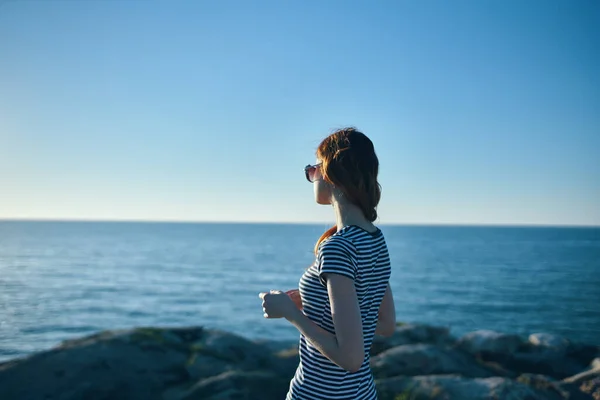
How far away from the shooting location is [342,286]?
2.32 metres

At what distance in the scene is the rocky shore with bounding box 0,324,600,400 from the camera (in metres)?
7.65

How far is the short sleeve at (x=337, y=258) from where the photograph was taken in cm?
234

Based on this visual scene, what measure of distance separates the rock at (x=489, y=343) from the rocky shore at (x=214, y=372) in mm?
417

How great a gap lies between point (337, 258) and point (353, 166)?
46cm

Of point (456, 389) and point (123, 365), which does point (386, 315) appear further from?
point (123, 365)

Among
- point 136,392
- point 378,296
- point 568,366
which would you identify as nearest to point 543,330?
point 568,366

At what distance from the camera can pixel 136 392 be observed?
25.9 ft

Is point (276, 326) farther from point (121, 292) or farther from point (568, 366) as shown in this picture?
point (121, 292)

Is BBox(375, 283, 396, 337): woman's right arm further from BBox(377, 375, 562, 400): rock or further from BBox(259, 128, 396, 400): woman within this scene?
BBox(377, 375, 562, 400): rock

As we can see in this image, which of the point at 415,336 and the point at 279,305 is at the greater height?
the point at 279,305

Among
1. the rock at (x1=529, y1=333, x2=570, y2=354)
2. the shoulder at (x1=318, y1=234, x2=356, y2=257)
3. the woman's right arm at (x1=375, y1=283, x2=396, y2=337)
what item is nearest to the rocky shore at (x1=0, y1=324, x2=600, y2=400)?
the rock at (x1=529, y1=333, x2=570, y2=354)

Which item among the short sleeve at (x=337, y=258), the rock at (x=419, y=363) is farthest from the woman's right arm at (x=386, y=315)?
the rock at (x=419, y=363)

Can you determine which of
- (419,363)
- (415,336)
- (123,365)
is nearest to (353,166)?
(123,365)

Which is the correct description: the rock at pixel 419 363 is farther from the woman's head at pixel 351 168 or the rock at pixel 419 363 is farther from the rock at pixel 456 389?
the woman's head at pixel 351 168
